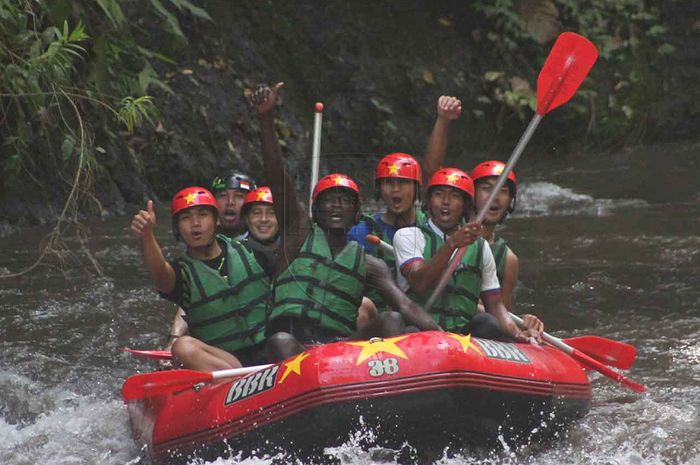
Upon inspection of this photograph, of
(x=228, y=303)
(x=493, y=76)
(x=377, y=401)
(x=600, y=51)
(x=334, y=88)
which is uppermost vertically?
(x=600, y=51)

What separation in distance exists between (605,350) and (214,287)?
1983 millimetres

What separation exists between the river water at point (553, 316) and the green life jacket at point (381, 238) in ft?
3.88

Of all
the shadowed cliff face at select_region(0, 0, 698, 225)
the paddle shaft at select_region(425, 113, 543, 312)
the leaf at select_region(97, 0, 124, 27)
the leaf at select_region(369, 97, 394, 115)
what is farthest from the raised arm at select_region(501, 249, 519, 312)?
the leaf at select_region(369, 97, 394, 115)

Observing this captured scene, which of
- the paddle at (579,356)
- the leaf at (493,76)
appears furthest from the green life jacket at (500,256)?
the leaf at (493,76)

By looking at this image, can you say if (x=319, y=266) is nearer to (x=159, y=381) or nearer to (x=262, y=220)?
A: (x=159, y=381)

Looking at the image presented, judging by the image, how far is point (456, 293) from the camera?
18.2 ft

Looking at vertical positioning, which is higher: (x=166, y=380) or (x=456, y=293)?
(x=456, y=293)

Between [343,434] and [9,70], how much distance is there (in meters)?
3.23

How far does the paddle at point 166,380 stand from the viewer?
4906mm

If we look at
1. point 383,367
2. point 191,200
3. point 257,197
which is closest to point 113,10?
point 257,197

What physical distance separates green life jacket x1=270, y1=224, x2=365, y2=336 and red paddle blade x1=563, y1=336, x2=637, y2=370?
1.25m

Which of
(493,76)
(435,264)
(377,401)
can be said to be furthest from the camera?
(493,76)

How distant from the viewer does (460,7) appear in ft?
48.7

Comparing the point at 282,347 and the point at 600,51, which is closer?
the point at 282,347
